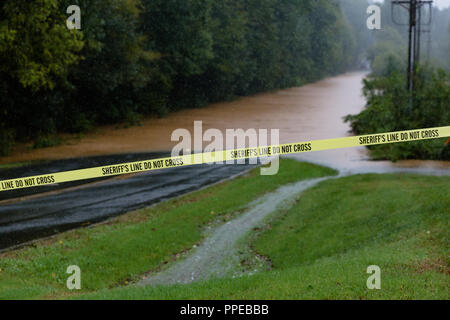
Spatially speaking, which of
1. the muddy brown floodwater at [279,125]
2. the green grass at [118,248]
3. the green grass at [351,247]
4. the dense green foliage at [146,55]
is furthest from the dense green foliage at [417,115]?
the green grass at [118,248]

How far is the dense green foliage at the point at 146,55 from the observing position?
75.0 ft

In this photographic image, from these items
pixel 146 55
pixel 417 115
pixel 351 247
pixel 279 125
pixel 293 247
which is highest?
pixel 146 55

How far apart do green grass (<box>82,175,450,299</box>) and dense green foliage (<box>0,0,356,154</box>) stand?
1318 cm

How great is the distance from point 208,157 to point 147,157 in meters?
2.66

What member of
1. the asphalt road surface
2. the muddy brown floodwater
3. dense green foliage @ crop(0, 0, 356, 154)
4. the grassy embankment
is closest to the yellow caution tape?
the asphalt road surface

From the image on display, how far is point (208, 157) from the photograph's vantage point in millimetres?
24422

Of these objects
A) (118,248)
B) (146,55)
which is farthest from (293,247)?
(146,55)

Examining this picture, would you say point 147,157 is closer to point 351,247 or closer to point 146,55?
point 146,55

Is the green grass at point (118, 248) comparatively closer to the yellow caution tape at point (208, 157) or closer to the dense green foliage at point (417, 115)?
the yellow caution tape at point (208, 157)

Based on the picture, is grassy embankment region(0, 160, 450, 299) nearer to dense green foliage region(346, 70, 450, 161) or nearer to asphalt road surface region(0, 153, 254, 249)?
asphalt road surface region(0, 153, 254, 249)

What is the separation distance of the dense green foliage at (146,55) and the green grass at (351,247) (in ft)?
43.3

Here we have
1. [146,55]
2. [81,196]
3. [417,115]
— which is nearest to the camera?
[81,196]

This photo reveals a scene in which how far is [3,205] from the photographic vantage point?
49.6 ft
